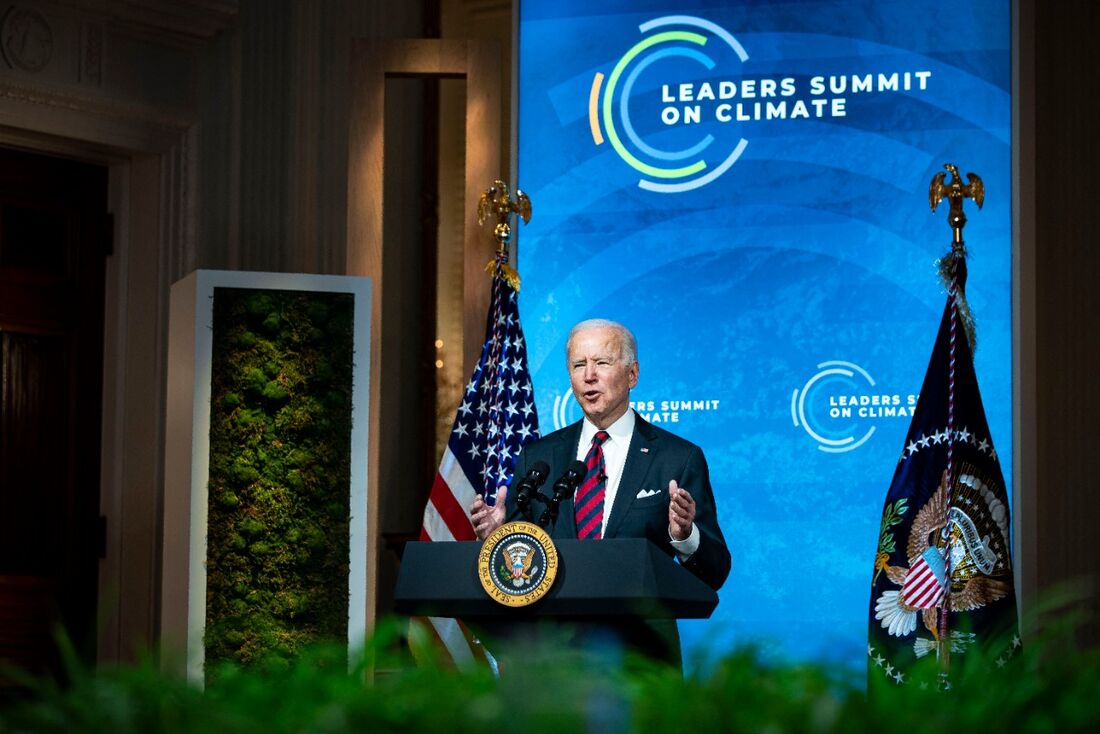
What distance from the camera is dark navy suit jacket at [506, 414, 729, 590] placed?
3713 millimetres

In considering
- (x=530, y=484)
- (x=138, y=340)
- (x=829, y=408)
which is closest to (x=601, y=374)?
(x=530, y=484)

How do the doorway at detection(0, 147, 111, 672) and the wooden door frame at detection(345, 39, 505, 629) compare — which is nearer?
the wooden door frame at detection(345, 39, 505, 629)

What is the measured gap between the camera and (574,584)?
3049 mm

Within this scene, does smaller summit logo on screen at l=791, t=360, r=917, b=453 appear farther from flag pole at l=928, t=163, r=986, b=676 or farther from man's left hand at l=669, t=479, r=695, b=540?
man's left hand at l=669, t=479, r=695, b=540

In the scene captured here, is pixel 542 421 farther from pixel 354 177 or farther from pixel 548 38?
pixel 548 38

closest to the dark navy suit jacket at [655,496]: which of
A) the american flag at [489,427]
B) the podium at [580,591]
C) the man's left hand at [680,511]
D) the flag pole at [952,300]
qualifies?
the man's left hand at [680,511]

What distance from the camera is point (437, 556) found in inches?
126

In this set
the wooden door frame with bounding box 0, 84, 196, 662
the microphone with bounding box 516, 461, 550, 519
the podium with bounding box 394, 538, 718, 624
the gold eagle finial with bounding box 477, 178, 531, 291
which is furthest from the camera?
the wooden door frame with bounding box 0, 84, 196, 662

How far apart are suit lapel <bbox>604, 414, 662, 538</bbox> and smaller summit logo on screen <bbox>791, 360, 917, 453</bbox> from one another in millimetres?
1950

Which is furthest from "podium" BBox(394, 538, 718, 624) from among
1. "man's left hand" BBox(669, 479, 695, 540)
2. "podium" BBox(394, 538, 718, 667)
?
"man's left hand" BBox(669, 479, 695, 540)

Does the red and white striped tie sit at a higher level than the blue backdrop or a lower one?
lower

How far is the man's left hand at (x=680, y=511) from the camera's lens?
3.46 meters

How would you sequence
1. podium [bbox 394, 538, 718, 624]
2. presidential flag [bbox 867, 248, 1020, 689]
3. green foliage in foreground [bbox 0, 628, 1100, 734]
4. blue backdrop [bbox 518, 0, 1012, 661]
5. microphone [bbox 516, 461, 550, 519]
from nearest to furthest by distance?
green foliage in foreground [bbox 0, 628, 1100, 734]
podium [bbox 394, 538, 718, 624]
microphone [bbox 516, 461, 550, 519]
presidential flag [bbox 867, 248, 1020, 689]
blue backdrop [bbox 518, 0, 1012, 661]

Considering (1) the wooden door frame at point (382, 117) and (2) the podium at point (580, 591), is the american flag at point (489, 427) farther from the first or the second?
(2) the podium at point (580, 591)
